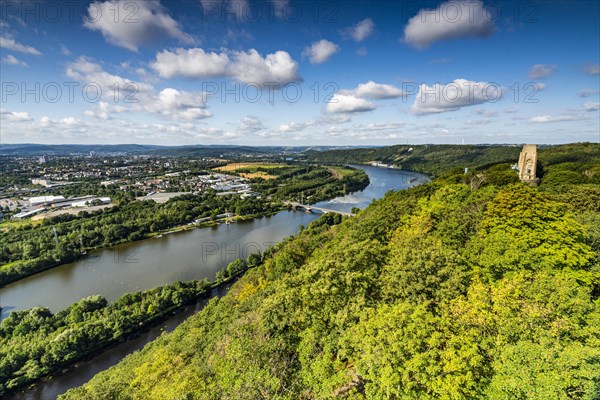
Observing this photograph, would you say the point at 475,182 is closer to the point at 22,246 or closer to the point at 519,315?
the point at 519,315

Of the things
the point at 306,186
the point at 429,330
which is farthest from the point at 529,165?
the point at 306,186

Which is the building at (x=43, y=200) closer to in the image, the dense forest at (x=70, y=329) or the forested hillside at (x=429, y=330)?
the dense forest at (x=70, y=329)

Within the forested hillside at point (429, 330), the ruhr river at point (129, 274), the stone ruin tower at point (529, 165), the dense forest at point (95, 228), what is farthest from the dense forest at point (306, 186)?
the forested hillside at point (429, 330)

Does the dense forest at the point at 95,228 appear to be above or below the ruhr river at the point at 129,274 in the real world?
above

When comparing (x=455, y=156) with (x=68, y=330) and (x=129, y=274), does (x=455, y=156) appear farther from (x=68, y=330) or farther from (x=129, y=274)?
(x=68, y=330)

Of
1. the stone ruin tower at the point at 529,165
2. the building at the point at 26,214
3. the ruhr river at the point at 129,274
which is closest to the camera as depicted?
the ruhr river at the point at 129,274

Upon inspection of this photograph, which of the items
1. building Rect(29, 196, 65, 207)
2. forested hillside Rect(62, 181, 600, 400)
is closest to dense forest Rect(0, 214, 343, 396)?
forested hillside Rect(62, 181, 600, 400)

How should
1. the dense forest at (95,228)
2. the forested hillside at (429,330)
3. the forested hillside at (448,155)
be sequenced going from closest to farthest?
the forested hillside at (429,330) < the dense forest at (95,228) < the forested hillside at (448,155)
